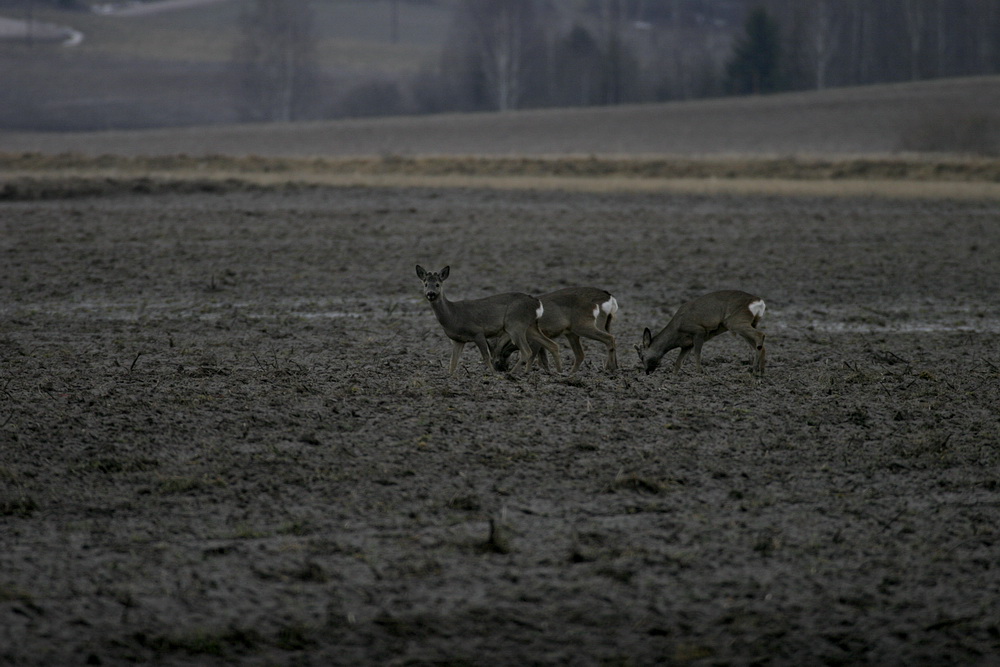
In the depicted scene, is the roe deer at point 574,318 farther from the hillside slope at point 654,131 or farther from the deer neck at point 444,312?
the hillside slope at point 654,131

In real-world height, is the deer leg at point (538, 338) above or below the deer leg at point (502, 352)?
above

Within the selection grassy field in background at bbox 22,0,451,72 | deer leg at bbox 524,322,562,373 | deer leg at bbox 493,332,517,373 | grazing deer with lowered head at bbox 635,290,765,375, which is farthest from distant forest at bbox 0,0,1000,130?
deer leg at bbox 524,322,562,373

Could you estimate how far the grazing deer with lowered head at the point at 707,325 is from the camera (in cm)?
1149

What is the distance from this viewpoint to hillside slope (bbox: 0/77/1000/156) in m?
58.3

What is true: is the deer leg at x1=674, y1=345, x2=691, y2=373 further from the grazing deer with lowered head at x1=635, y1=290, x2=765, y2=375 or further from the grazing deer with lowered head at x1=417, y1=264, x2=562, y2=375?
the grazing deer with lowered head at x1=417, y1=264, x2=562, y2=375

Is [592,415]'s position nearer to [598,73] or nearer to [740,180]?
[740,180]

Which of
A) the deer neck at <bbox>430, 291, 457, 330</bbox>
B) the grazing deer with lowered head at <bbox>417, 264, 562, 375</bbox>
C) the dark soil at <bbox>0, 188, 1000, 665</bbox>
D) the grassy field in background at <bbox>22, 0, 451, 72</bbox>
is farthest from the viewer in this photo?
the grassy field in background at <bbox>22, 0, 451, 72</bbox>

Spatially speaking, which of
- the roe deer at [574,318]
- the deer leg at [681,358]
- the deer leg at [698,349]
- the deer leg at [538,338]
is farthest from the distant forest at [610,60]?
the deer leg at [538,338]

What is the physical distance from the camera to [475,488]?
7.94 m

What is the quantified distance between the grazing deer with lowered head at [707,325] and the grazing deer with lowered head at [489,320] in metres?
1.02

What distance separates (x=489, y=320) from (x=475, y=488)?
3856 millimetres

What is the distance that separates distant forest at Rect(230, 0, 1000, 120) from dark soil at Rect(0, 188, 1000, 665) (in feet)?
276

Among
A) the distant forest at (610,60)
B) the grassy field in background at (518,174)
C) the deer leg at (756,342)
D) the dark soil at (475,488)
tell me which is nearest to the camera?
the dark soil at (475,488)

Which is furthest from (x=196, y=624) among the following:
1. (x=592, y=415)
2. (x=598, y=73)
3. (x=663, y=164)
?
(x=598, y=73)
